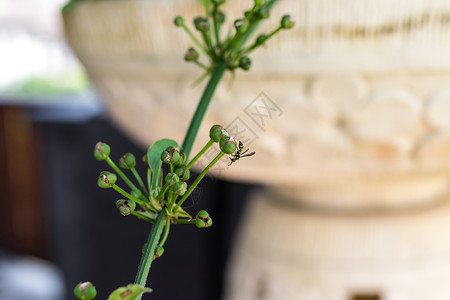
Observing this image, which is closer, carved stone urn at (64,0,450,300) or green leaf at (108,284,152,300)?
green leaf at (108,284,152,300)

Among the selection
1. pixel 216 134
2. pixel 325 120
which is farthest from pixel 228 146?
pixel 325 120

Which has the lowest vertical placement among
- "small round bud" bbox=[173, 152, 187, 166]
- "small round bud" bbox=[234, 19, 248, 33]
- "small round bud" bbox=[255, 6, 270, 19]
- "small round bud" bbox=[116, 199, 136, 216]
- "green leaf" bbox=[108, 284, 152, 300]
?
"green leaf" bbox=[108, 284, 152, 300]

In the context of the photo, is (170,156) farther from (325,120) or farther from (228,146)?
(325,120)

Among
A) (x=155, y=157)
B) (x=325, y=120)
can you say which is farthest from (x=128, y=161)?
(x=325, y=120)

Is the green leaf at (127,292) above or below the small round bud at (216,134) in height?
below

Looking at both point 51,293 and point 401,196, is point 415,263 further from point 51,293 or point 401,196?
point 51,293

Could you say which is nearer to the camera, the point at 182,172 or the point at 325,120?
the point at 182,172

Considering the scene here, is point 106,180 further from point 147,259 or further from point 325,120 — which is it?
point 325,120

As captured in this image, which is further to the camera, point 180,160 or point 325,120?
point 325,120

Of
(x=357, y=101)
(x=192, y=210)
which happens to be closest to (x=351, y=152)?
(x=357, y=101)
